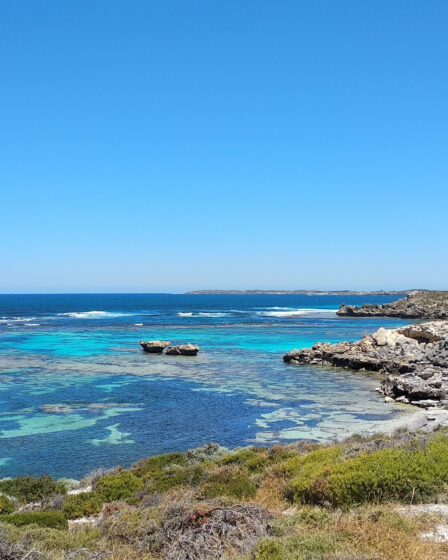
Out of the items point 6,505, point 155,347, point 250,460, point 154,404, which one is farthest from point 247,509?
point 155,347

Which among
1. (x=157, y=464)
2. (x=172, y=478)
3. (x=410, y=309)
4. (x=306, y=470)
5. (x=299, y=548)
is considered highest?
(x=299, y=548)

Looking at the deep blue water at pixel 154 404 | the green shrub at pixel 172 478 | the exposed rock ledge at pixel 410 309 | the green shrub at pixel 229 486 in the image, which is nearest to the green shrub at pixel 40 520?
the green shrub at pixel 172 478

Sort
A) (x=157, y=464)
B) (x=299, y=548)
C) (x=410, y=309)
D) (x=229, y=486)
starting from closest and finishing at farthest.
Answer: (x=299, y=548), (x=229, y=486), (x=157, y=464), (x=410, y=309)

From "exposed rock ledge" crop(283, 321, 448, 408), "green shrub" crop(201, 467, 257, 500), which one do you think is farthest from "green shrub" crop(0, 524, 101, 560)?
"exposed rock ledge" crop(283, 321, 448, 408)

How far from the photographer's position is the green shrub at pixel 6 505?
1242 centimetres

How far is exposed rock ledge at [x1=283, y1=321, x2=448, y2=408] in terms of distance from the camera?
94.3ft

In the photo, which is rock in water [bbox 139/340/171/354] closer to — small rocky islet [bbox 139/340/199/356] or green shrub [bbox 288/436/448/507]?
small rocky islet [bbox 139/340/199/356]

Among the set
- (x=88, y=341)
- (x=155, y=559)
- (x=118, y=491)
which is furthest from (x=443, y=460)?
(x=88, y=341)

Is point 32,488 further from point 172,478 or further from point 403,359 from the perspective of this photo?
point 403,359

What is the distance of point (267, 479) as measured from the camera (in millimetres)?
12703

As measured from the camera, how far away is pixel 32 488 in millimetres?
14461

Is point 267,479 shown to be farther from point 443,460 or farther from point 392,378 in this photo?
point 392,378

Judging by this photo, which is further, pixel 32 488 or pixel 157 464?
pixel 157 464

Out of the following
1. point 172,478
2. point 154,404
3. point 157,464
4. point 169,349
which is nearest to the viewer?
point 172,478
